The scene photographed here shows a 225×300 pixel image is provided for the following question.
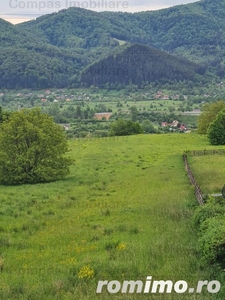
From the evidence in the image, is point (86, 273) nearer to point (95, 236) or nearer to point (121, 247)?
point (121, 247)

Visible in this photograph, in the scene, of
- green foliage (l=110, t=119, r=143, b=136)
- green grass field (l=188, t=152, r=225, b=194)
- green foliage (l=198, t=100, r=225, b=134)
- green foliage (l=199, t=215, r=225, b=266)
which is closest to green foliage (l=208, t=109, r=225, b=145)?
green foliage (l=198, t=100, r=225, b=134)

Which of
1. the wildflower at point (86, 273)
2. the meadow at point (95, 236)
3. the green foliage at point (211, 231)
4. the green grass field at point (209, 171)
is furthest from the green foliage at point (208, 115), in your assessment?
the wildflower at point (86, 273)

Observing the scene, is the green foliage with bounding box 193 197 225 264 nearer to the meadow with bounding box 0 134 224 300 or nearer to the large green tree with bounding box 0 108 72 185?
the meadow with bounding box 0 134 224 300

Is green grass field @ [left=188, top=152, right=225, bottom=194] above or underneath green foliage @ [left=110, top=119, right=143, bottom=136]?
above

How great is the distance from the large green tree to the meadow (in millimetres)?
2178

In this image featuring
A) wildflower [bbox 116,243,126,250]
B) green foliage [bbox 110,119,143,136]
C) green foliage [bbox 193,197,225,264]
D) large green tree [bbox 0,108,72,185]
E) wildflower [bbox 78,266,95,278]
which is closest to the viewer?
wildflower [bbox 78,266,95,278]

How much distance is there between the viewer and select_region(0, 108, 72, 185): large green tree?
35562 mm

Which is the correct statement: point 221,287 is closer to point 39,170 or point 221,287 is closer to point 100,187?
point 100,187

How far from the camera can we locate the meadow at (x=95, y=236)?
13.4 meters

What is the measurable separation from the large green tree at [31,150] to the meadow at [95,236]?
7.15ft

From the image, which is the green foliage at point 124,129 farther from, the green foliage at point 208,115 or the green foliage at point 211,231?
the green foliage at point 211,231

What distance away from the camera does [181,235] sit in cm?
1772

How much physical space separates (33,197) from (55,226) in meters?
8.31

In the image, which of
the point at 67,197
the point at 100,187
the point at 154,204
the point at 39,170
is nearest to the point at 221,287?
the point at 154,204
